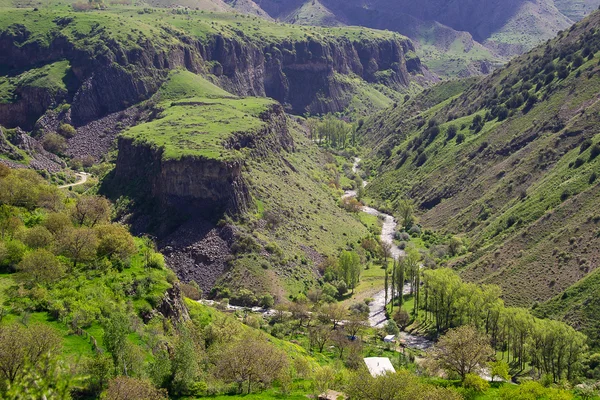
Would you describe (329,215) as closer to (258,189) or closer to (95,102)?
(258,189)

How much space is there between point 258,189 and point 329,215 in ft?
75.3

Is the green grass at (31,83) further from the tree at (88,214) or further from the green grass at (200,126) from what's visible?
the tree at (88,214)

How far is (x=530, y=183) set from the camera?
489 ft

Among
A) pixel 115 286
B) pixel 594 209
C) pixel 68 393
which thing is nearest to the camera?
pixel 68 393

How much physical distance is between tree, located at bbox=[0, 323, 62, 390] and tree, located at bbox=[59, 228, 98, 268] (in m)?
20.3

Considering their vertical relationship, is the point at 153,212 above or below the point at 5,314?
above

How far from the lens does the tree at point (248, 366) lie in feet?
195

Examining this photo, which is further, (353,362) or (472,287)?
(472,287)

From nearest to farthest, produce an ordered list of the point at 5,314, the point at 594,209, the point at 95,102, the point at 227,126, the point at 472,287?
the point at 5,314
the point at 472,287
the point at 594,209
the point at 227,126
the point at 95,102

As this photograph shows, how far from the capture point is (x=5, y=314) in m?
54.8

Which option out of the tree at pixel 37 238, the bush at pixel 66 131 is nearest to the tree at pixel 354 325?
the tree at pixel 37 238

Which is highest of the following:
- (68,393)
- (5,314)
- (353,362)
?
(5,314)

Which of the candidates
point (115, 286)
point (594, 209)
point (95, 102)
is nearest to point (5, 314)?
point (115, 286)

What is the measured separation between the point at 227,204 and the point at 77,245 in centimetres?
6441
